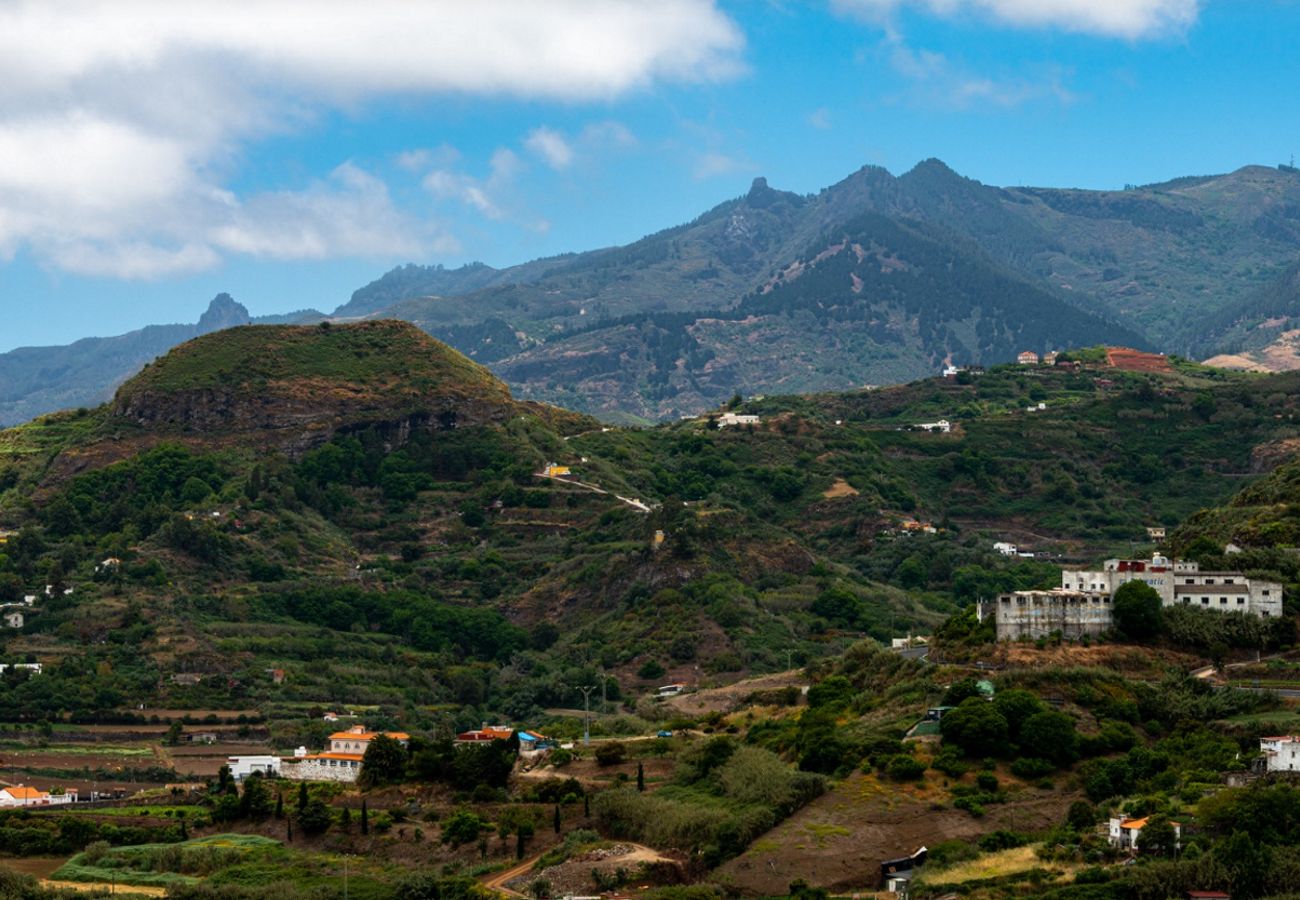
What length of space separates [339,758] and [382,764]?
20.0 feet

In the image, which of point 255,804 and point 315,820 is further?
point 255,804

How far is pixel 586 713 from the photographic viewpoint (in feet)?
390

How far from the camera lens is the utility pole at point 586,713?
105 metres

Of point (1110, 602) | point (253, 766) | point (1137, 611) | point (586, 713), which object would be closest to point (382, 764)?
point (253, 766)

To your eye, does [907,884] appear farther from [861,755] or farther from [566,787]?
[566,787]

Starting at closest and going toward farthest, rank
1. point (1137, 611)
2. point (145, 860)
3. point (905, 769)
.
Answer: point (905, 769) < point (145, 860) < point (1137, 611)

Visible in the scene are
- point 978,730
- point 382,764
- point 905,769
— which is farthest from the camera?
point 382,764

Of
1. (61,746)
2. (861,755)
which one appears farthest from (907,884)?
(61,746)

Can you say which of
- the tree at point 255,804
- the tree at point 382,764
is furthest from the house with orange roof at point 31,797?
the tree at point 382,764

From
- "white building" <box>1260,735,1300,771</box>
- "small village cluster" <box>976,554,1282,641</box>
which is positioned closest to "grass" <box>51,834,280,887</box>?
"small village cluster" <box>976,554,1282,641</box>

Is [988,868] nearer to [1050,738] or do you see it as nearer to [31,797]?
[1050,738]

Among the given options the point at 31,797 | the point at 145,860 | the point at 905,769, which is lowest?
the point at 145,860

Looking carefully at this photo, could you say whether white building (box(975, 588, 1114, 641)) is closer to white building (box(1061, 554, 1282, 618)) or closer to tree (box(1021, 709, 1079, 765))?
white building (box(1061, 554, 1282, 618))

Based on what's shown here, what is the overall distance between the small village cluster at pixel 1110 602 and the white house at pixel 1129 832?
18.8 meters
